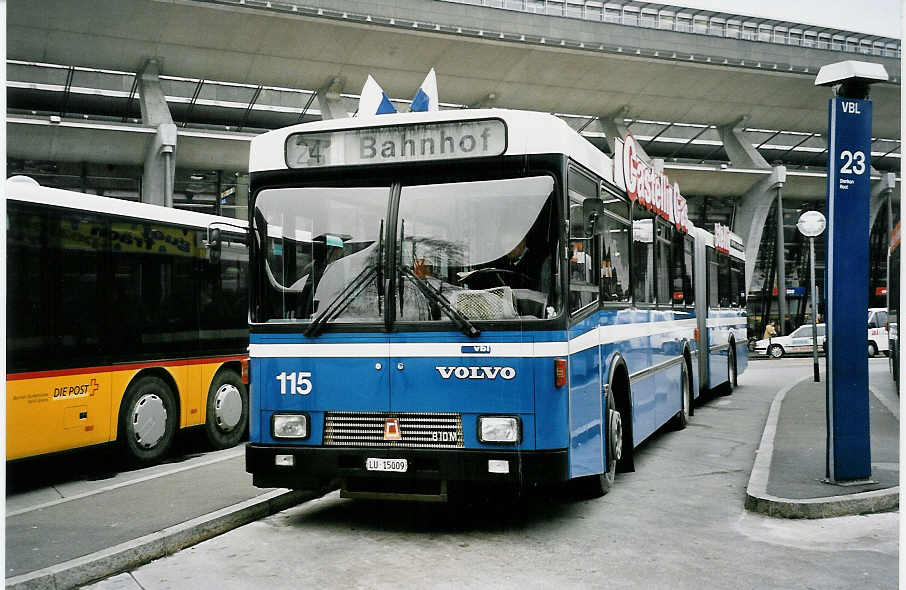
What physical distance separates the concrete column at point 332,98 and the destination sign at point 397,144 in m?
23.1

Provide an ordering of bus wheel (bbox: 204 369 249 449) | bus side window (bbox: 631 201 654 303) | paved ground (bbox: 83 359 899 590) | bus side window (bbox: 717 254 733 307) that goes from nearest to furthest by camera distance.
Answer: paved ground (bbox: 83 359 899 590), bus side window (bbox: 631 201 654 303), bus wheel (bbox: 204 369 249 449), bus side window (bbox: 717 254 733 307)

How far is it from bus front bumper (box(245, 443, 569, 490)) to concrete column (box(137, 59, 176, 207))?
20810mm

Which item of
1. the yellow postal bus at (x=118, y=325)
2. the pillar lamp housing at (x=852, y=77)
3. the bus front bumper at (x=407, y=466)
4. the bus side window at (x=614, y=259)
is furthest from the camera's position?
the yellow postal bus at (x=118, y=325)

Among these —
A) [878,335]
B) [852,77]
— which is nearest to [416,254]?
[852,77]

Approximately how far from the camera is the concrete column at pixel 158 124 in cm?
2622

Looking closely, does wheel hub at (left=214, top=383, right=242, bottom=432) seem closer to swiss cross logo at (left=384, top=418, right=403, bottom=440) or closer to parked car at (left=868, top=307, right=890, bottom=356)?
swiss cross logo at (left=384, top=418, right=403, bottom=440)

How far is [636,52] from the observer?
31297 mm

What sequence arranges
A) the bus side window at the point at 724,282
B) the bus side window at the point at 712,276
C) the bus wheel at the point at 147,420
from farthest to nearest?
the bus side window at the point at 724,282
the bus side window at the point at 712,276
the bus wheel at the point at 147,420

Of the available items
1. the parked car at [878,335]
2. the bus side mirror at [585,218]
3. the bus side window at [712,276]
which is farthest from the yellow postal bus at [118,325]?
the parked car at [878,335]

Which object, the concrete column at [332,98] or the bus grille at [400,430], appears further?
the concrete column at [332,98]

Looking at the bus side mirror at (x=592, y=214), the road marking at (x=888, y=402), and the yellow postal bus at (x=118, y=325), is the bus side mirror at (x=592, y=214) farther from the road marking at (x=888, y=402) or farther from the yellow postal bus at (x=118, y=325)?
the road marking at (x=888, y=402)

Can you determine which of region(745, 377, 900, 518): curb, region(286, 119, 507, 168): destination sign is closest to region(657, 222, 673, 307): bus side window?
region(745, 377, 900, 518): curb

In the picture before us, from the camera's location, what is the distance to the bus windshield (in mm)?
6426

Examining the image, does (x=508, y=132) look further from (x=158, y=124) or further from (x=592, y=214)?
(x=158, y=124)
